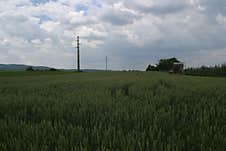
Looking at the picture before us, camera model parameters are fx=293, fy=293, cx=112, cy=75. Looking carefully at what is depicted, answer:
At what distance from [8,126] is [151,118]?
1.60 m

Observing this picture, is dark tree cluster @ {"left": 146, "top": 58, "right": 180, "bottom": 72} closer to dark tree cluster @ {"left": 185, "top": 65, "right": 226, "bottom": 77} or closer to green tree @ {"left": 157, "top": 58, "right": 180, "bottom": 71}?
green tree @ {"left": 157, "top": 58, "right": 180, "bottom": 71}

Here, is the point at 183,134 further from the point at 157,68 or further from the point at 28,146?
the point at 157,68

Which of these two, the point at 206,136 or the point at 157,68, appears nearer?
the point at 206,136

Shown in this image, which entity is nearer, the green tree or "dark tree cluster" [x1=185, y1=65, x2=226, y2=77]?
"dark tree cluster" [x1=185, y1=65, x2=226, y2=77]

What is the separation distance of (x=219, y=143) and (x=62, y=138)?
4.27ft

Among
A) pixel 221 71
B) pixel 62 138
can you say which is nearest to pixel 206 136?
pixel 62 138

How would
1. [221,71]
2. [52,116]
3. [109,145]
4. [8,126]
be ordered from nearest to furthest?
[109,145] → [8,126] → [52,116] → [221,71]

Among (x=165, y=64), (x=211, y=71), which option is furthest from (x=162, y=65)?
(x=211, y=71)

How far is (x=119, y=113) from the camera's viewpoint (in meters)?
3.61

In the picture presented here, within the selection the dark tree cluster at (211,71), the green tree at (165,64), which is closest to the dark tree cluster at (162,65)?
the green tree at (165,64)

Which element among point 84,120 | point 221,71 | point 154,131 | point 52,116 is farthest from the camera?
point 221,71

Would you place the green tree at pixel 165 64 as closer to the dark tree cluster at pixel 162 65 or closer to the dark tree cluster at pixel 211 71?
the dark tree cluster at pixel 162 65

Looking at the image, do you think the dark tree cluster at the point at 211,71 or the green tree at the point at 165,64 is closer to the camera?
the dark tree cluster at the point at 211,71

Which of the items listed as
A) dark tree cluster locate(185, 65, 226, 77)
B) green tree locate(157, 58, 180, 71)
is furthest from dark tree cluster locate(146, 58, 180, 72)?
dark tree cluster locate(185, 65, 226, 77)
